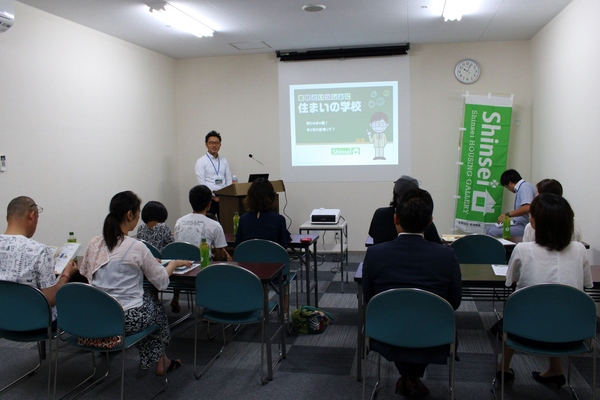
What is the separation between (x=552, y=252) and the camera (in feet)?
8.32

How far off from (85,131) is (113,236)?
311 centimetres

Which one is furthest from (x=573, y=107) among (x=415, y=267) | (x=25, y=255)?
(x=25, y=255)

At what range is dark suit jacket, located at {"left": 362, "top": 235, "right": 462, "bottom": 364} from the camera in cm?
233

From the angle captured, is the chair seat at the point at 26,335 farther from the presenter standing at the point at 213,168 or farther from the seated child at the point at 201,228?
the presenter standing at the point at 213,168

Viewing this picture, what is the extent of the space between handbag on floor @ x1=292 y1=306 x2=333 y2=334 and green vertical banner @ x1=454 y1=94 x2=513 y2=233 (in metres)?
3.41

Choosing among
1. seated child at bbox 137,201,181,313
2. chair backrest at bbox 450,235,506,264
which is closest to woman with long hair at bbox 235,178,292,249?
seated child at bbox 137,201,181,313

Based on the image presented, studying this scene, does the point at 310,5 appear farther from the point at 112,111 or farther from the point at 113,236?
the point at 113,236

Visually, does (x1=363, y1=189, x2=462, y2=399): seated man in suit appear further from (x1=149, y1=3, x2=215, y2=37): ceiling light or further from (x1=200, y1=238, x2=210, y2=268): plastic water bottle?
(x1=149, y1=3, x2=215, y2=37): ceiling light

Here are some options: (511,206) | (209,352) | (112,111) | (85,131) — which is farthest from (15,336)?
(511,206)

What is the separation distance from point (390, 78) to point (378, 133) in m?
0.79

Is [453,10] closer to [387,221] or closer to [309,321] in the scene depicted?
[387,221]

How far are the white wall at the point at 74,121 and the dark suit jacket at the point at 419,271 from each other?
367 centimetres

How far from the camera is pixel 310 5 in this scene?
15.8ft

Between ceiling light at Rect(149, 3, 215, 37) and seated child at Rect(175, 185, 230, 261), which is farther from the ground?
ceiling light at Rect(149, 3, 215, 37)
